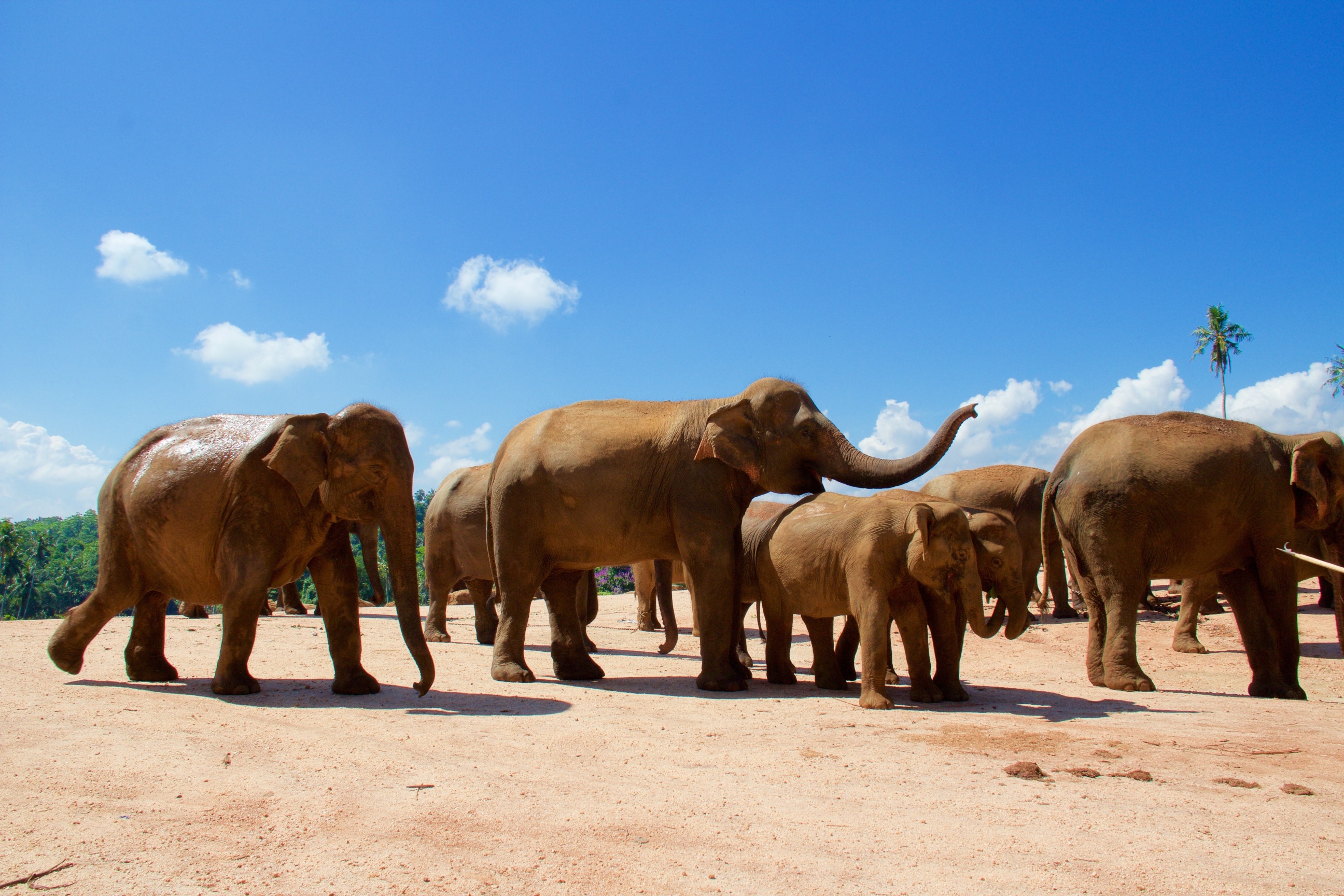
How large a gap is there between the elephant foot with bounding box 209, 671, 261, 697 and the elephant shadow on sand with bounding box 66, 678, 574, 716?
43 mm

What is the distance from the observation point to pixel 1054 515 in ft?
32.6

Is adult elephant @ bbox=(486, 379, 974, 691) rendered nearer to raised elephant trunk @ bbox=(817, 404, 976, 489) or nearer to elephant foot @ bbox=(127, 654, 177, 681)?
raised elephant trunk @ bbox=(817, 404, 976, 489)

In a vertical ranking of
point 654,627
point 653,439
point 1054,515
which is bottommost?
point 654,627

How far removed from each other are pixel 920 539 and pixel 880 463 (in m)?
1.02

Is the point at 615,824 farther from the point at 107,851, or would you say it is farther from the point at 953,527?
the point at 953,527

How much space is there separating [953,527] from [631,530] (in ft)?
10.3

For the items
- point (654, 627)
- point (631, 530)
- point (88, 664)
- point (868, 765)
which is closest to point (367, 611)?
point (654, 627)

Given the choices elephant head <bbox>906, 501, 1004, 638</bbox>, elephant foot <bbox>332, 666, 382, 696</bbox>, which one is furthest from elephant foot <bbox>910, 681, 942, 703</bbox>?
elephant foot <bbox>332, 666, 382, 696</bbox>

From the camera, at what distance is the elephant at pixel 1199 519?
350 inches

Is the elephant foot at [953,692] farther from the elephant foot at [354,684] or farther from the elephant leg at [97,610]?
the elephant leg at [97,610]

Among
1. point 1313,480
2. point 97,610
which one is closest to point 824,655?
point 1313,480

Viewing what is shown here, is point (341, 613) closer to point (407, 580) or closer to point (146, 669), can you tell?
point (407, 580)

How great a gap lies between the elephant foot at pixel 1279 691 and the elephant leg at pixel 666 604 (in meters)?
6.66

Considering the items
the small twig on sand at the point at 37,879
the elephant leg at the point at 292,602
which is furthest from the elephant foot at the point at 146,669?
the elephant leg at the point at 292,602
